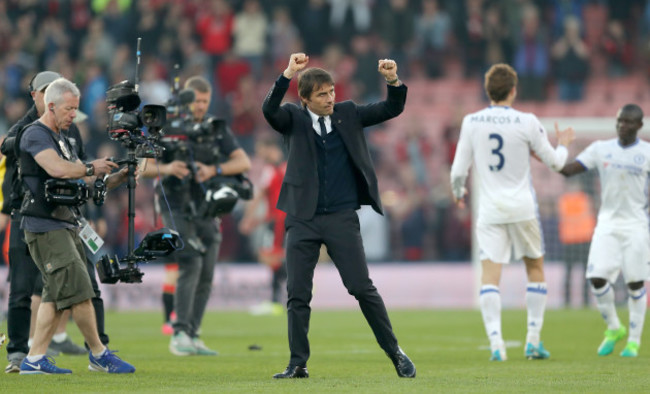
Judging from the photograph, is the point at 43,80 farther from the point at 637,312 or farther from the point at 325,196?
the point at 637,312

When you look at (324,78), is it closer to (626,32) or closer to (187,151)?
(187,151)

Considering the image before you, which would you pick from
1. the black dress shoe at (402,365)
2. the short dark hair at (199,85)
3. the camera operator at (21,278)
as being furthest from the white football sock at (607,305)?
the camera operator at (21,278)

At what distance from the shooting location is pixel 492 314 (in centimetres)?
1035

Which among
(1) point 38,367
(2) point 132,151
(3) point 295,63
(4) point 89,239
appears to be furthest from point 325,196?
(1) point 38,367

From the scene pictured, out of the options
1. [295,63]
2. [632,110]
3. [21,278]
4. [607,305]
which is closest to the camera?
[295,63]

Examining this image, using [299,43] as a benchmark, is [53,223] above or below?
below

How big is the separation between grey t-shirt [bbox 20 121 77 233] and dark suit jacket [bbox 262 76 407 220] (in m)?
1.55

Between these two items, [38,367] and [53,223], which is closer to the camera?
[53,223]

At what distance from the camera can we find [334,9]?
84.0 ft

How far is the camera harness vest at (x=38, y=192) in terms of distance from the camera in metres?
8.53

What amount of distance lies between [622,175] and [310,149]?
390 centimetres

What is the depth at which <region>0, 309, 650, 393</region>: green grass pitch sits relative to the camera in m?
7.87

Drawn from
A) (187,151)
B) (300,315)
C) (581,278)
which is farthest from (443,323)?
(300,315)

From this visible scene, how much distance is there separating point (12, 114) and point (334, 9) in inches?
281
